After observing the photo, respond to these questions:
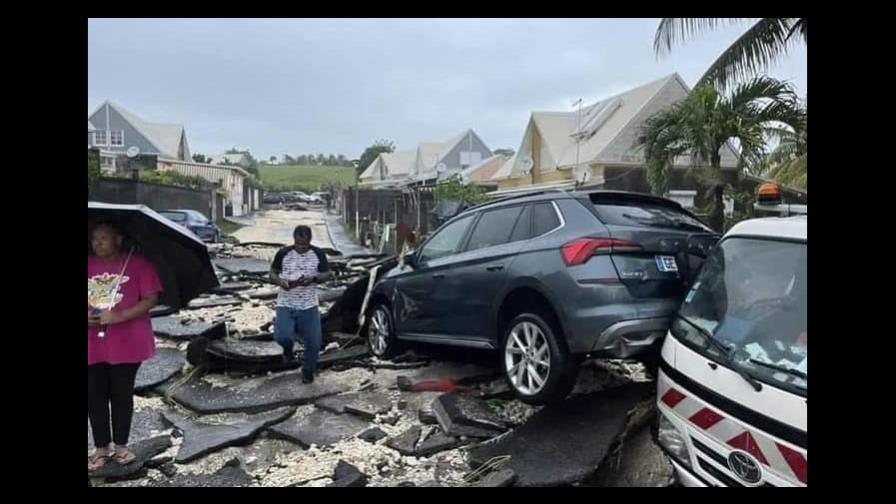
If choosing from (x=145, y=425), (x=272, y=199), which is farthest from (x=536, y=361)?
(x=272, y=199)

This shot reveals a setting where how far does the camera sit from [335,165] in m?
116

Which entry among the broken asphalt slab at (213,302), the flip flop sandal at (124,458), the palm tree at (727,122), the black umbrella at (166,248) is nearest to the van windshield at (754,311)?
the black umbrella at (166,248)

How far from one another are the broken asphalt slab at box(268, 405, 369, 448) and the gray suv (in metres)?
1.17

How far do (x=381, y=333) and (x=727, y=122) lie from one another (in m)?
5.04

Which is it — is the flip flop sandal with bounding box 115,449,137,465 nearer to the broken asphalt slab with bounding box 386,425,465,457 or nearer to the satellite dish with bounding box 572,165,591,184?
the broken asphalt slab with bounding box 386,425,465,457

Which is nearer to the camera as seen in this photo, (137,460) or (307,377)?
(137,460)

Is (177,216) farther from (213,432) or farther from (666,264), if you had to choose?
(666,264)

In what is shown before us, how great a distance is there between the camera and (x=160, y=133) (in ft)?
154
